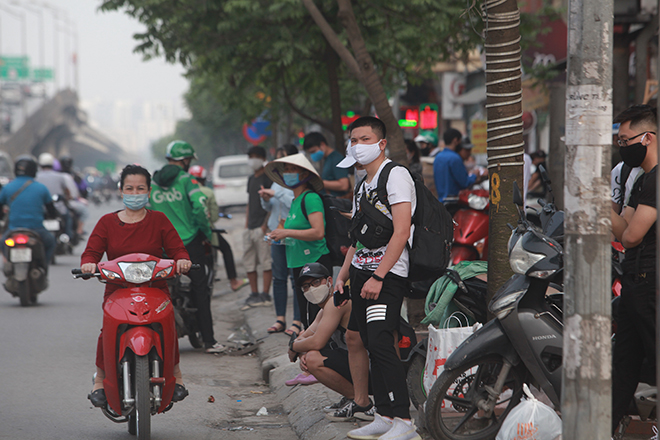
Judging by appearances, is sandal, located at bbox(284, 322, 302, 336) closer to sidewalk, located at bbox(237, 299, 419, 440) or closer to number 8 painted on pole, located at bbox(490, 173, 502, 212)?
sidewalk, located at bbox(237, 299, 419, 440)

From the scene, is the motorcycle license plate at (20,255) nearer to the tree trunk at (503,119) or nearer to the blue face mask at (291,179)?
the blue face mask at (291,179)

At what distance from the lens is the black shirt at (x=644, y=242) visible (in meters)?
3.75

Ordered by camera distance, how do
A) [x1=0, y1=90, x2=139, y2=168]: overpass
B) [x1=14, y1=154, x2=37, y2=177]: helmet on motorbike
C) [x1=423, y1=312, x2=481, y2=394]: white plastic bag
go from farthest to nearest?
[x1=0, y1=90, x2=139, y2=168]: overpass
[x1=14, y1=154, x2=37, y2=177]: helmet on motorbike
[x1=423, y1=312, x2=481, y2=394]: white plastic bag

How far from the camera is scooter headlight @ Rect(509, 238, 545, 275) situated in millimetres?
4022

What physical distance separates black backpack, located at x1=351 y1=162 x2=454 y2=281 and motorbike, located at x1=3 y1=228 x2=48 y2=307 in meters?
6.94

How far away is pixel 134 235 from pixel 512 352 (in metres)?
2.38

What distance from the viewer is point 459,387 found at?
447 cm

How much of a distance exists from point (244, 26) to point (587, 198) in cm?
838

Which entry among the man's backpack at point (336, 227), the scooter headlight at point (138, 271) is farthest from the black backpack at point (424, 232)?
the man's backpack at point (336, 227)

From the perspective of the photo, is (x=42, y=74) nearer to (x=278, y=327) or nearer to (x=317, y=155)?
(x=317, y=155)

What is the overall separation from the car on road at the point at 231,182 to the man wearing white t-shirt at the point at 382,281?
24340 mm

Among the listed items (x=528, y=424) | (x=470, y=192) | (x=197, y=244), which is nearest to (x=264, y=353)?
(x=197, y=244)

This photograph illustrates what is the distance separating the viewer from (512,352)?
4188 mm

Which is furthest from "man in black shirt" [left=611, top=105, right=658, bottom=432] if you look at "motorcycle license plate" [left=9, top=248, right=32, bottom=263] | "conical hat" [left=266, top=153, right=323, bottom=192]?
"motorcycle license plate" [left=9, top=248, right=32, bottom=263]
